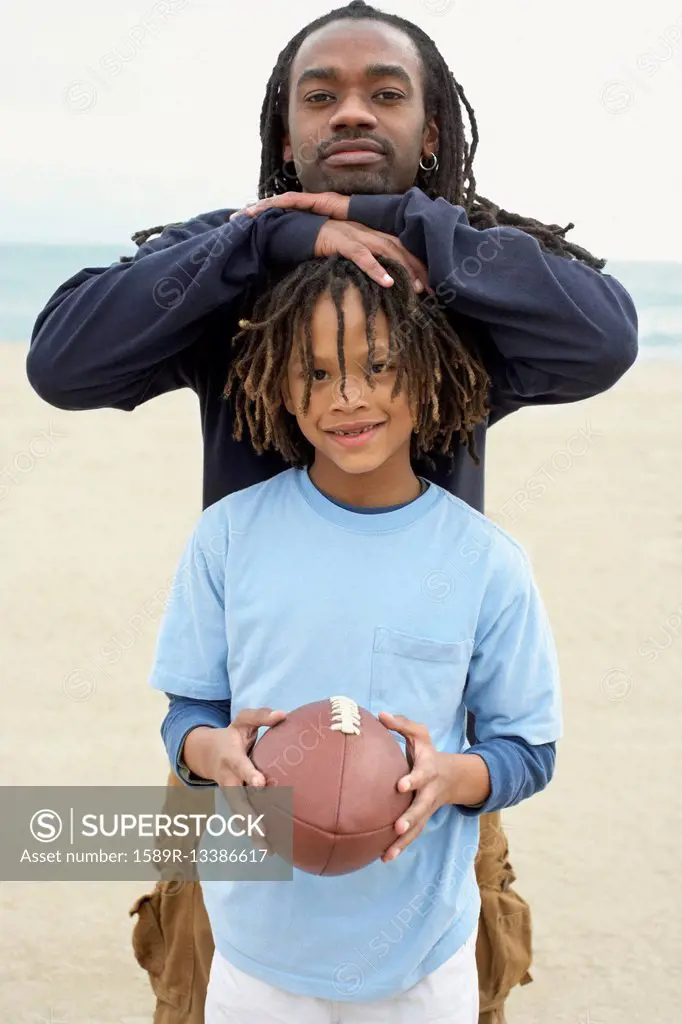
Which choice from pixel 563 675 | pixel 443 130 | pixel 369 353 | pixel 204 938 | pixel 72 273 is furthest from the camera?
pixel 72 273

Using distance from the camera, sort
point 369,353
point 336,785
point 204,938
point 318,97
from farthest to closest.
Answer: point 204,938
point 318,97
point 369,353
point 336,785

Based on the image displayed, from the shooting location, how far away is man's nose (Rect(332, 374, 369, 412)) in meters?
2.09

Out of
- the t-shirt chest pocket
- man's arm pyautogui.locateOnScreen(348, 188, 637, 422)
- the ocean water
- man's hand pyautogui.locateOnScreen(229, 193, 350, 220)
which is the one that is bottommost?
the t-shirt chest pocket

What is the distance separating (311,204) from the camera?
2.22 meters

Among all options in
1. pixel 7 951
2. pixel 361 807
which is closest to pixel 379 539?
pixel 361 807

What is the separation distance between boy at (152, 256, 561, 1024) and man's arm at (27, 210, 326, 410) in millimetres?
88

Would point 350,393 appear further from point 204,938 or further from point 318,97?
point 204,938

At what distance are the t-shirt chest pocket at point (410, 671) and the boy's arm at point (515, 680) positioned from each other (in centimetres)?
7

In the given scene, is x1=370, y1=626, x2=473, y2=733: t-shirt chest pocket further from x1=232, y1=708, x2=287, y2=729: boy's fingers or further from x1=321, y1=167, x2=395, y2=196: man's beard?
x1=321, y1=167, x2=395, y2=196: man's beard

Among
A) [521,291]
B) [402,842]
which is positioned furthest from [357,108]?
[402,842]

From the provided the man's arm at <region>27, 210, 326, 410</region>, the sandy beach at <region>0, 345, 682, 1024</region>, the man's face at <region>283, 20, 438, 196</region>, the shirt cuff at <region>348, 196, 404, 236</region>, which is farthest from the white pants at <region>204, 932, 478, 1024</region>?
the sandy beach at <region>0, 345, 682, 1024</region>

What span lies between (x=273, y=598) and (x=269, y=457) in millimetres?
446

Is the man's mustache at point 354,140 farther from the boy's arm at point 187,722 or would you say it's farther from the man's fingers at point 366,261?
the boy's arm at point 187,722

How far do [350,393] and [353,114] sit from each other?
55cm
